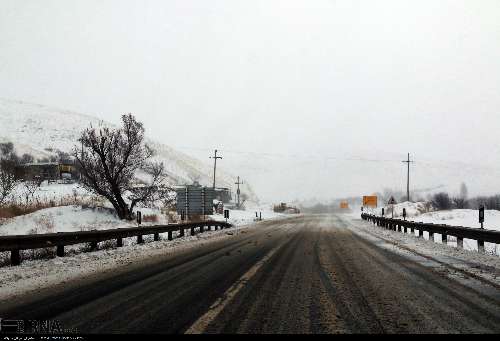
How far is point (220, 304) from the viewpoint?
544cm

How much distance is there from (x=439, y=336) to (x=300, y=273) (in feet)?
13.3

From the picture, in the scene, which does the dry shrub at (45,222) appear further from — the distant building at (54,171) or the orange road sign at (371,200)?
the distant building at (54,171)

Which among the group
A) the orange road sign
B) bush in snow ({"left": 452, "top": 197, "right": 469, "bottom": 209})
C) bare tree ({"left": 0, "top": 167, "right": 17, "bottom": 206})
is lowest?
bush in snow ({"left": 452, "top": 197, "right": 469, "bottom": 209})

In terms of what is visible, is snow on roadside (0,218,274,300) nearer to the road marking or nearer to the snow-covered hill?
the road marking

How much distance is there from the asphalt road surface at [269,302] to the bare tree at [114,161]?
18.8m

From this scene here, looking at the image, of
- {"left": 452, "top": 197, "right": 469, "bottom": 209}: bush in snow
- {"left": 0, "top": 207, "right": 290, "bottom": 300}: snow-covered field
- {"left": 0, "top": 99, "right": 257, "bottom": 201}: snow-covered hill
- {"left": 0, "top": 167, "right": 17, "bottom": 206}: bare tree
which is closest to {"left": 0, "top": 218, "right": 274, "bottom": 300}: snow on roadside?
{"left": 0, "top": 207, "right": 290, "bottom": 300}: snow-covered field

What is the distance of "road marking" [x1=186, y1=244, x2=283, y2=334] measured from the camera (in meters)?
4.40

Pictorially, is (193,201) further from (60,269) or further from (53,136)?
(53,136)

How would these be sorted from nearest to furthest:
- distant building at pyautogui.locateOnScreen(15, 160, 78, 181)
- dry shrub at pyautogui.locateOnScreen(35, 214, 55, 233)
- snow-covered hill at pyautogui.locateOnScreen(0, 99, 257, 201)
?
dry shrub at pyautogui.locateOnScreen(35, 214, 55, 233) → distant building at pyautogui.locateOnScreen(15, 160, 78, 181) → snow-covered hill at pyautogui.locateOnScreen(0, 99, 257, 201)

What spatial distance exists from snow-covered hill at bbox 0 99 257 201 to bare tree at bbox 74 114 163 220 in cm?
8158

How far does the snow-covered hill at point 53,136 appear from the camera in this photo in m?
129

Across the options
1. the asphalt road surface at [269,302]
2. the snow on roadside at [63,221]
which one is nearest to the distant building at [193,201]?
the snow on roadside at [63,221]

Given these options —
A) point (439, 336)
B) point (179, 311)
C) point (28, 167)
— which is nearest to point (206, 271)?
point (179, 311)

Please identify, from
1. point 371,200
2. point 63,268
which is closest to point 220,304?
point 63,268
